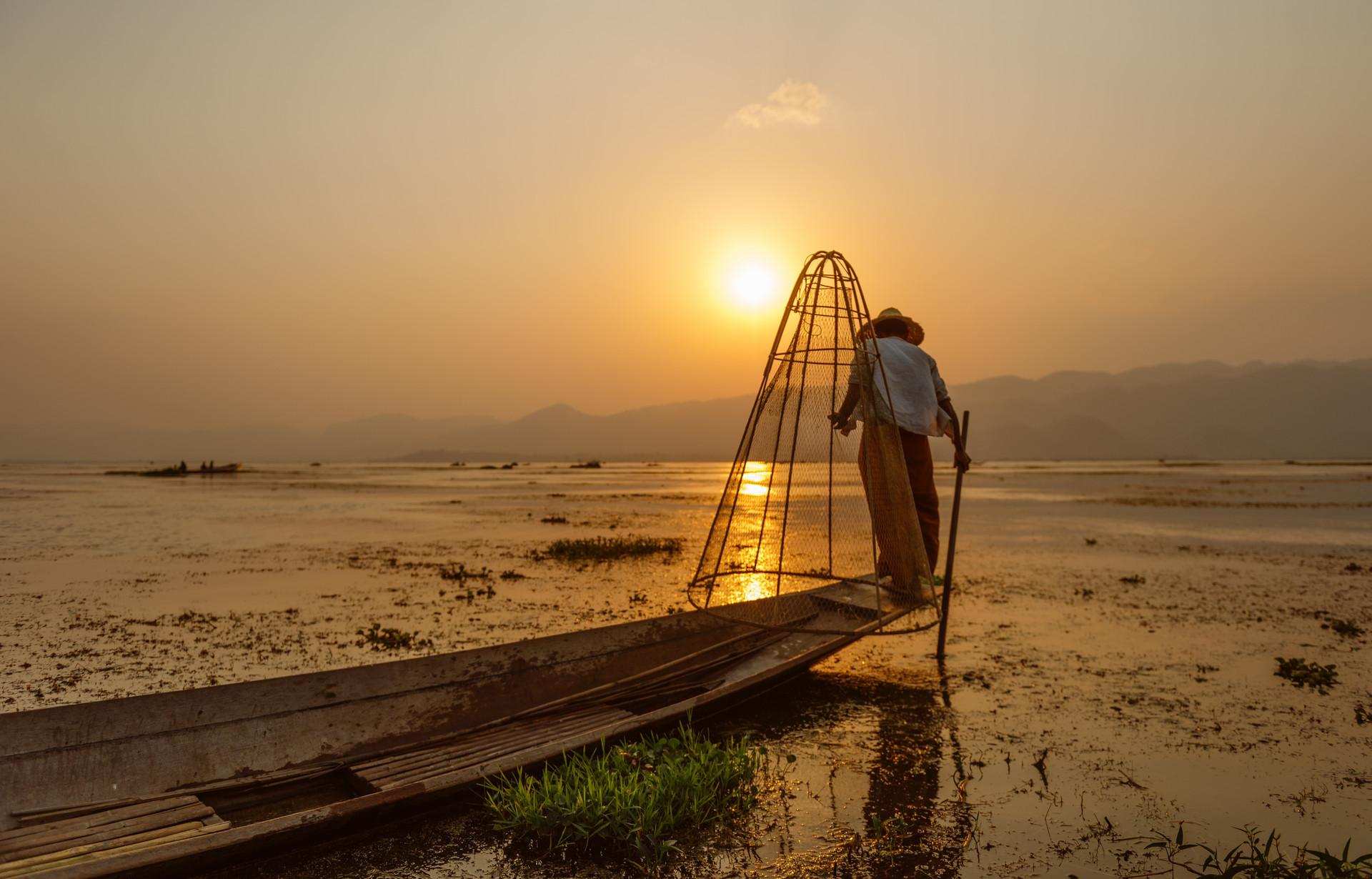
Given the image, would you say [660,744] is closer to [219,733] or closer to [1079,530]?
[219,733]

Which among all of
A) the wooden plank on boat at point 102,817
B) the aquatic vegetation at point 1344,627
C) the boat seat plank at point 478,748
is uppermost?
the wooden plank on boat at point 102,817

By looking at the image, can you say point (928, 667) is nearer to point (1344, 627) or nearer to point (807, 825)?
point (807, 825)

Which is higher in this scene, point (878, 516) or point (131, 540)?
point (878, 516)

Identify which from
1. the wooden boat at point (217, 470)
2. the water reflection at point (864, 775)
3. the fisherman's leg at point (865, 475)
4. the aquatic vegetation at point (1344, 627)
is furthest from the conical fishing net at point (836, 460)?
the wooden boat at point (217, 470)

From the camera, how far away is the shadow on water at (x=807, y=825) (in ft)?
12.9

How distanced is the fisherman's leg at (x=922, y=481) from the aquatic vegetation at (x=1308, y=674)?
3402 millimetres

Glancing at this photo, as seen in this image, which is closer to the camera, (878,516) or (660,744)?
(660,744)

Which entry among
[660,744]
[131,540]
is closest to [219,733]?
[660,744]

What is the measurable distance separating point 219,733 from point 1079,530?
21.6m

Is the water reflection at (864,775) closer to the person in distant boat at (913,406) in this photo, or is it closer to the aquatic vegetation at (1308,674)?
the person in distant boat at (913,406)

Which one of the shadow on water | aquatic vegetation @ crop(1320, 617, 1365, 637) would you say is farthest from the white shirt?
aquatic vegetation @ crop(1320, 617, 1365, 637)

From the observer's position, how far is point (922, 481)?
7609 mm

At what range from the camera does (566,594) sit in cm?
1170

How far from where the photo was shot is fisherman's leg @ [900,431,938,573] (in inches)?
299
